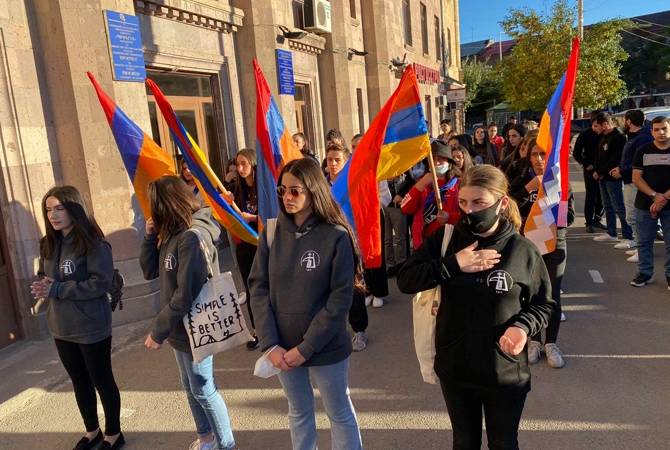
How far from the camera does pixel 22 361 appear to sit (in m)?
4.87

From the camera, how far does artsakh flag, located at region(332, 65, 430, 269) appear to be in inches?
145

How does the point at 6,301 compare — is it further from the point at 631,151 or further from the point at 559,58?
the point at 559,58

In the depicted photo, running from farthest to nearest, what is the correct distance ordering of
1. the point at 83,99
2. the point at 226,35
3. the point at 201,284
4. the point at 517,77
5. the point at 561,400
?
the point at 517,77
the point at 226,35
the point at 83,99
the point at 561,400
the point at 201,284

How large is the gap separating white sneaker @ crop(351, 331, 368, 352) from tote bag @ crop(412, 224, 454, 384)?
2.11 metres

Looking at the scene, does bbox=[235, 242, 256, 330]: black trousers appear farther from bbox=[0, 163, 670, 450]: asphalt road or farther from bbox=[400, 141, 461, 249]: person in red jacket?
bbox=[400, 141, 461, 249]: person in red jacket

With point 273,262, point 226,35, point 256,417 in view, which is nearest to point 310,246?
point 273,262

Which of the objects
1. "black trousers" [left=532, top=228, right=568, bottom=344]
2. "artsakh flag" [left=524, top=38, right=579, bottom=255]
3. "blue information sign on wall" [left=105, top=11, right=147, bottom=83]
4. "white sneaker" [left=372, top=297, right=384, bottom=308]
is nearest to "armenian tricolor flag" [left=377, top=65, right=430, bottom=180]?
"artsakh flag" [left=524, top=38, right=579, bottom=255]

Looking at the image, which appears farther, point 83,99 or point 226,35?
point 226,35

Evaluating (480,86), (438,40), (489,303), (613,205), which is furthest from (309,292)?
(480,86)

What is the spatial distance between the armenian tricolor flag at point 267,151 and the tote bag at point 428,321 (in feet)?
6.26

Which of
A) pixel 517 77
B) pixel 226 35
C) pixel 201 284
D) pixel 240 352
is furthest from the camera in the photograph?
pixel 517 77

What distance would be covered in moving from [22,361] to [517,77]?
843 inches

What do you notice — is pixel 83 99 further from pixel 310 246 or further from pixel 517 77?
pixel 517 77

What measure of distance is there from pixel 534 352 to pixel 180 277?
3020mm
